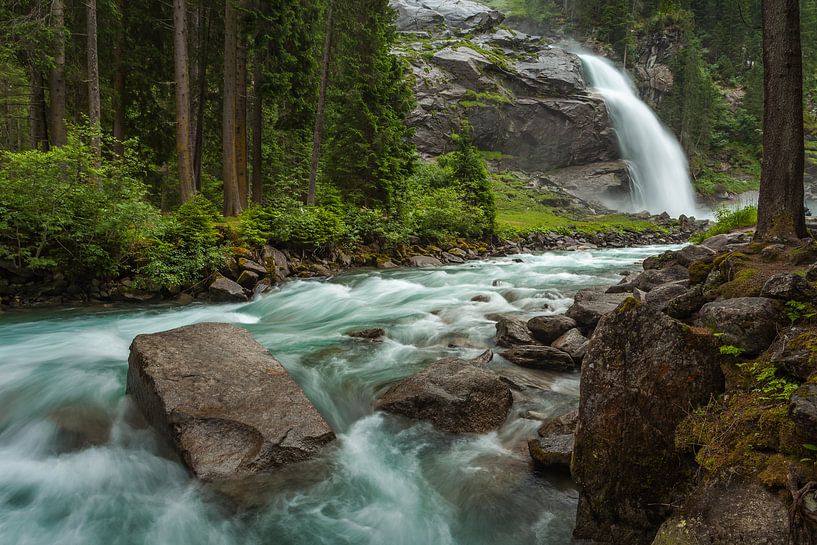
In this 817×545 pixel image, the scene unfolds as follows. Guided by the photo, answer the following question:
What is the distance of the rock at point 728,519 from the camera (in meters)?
2.31

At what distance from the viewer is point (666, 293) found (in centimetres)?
600

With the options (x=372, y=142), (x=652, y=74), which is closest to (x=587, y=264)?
(x=372, y=142)

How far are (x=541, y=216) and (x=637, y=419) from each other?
35.5m

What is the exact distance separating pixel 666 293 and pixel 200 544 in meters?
5.97

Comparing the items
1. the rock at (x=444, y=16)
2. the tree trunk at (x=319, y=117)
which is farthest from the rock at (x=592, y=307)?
the rock at (x=444, y=16)

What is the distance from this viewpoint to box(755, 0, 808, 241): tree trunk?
6582 mm

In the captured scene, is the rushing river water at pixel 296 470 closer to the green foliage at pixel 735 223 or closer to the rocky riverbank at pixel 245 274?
the rocky riverbank at pixel 245 274

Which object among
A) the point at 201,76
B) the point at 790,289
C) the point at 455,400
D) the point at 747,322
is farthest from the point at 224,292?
the point at 201,76

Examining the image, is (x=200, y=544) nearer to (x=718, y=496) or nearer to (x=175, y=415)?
(x=175, y=415)

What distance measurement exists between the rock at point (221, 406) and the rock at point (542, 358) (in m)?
3.23

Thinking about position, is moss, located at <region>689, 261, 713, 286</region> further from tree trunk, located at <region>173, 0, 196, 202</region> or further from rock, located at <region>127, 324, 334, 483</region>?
tree trunk, located at <region>173, 0, 196, 202</region>

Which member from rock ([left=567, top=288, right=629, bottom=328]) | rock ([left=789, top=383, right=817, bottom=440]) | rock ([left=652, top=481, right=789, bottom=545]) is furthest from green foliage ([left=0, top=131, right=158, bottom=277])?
rock ([left=789, top=383, right=817, bottom=440])

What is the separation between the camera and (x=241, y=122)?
1653cm

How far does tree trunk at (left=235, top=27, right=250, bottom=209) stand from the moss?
1451 centimetres
